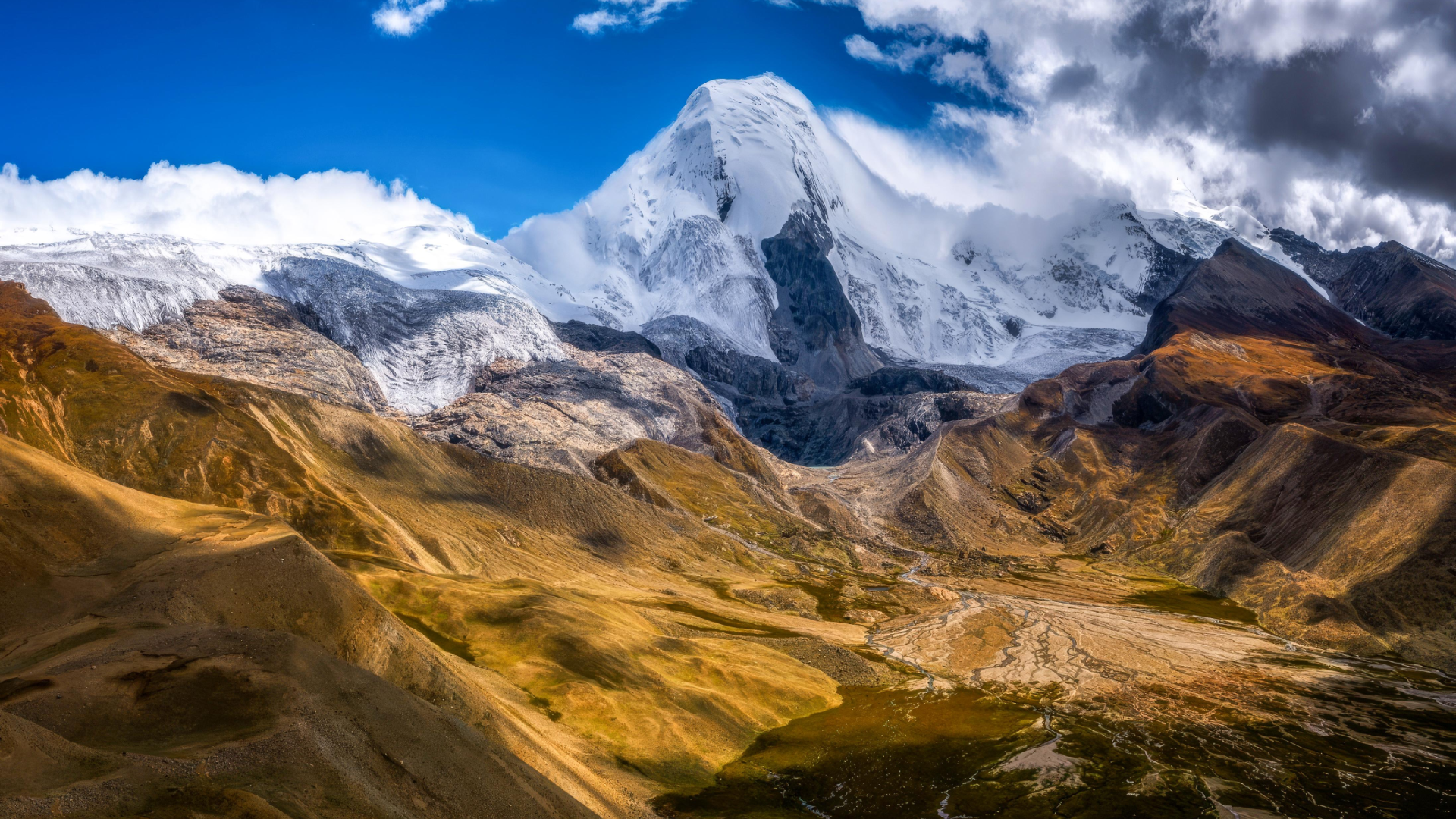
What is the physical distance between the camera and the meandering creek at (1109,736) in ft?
246

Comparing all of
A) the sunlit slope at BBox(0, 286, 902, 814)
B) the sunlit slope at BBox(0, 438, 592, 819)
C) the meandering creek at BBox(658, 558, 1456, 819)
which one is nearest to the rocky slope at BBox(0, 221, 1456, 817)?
the sunlit slope at BBox(0, 438, 592, 819)

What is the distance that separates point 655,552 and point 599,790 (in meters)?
119

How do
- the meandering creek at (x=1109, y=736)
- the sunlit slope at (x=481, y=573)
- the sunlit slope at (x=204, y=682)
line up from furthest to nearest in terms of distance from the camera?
the meandering creek at (x=1109, y=736) → the sunlit slope at (x=481, y=573) → the sunlit slope at (x=204, y=682)

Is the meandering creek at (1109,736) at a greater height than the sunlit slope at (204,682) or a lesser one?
lesser

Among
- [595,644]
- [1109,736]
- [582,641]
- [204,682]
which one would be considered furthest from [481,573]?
[1109,736]

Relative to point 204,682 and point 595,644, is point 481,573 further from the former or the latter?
point 204,682

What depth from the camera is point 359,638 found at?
56250 millimetres

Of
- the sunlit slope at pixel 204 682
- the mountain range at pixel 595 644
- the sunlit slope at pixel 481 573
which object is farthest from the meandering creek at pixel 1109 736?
the sunlit slope at pixel 204 682

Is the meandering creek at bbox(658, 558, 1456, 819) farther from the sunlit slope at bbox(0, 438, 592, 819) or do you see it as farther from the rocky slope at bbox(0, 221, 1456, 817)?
the sunlit slope at bbox(0, 438, 592, 819)

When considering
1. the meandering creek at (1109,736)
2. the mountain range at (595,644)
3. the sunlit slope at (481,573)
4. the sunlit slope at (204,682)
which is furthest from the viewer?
the meandering creek at (1109,736)

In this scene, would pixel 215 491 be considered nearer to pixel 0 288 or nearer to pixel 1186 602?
pixel 0 288

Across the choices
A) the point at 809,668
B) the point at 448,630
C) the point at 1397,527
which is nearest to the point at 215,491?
the point at 448,630

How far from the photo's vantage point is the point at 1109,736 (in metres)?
93.4

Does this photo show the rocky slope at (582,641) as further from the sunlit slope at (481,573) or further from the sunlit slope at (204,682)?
the sunlit slope at (481,573)
